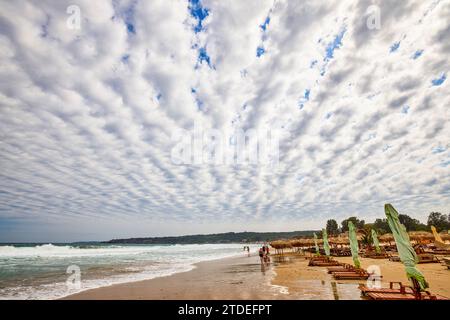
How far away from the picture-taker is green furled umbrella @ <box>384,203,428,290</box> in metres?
7.52

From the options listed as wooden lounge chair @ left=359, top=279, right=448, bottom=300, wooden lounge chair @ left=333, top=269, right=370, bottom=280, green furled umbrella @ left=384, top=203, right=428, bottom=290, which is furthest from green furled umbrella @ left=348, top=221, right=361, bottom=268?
green furled umbrella @ left=384, top=203, right=428, bottom=290

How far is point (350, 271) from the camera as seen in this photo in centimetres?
1495

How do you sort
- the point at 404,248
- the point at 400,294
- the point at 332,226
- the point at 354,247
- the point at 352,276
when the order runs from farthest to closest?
the point at 332,226
the point at 354,247
the point at 352,276
the point at 400,294
the point at 404,248

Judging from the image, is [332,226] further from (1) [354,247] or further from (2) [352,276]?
(2) [352,276]

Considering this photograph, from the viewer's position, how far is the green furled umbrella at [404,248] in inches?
296

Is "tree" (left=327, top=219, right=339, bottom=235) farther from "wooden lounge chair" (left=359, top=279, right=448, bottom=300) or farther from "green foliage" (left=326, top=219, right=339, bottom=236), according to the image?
"wooden lounge chair" (left=359, top=279, right=448, bottom=300)

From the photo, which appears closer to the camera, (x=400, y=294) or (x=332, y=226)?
(x=400, y=294)

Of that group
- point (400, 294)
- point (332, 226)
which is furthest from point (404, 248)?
point (332, 226)

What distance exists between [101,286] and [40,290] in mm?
2922

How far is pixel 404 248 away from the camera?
7.88m

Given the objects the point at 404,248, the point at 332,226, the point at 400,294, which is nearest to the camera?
the point at 404,248

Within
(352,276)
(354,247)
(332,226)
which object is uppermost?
(332,226)
